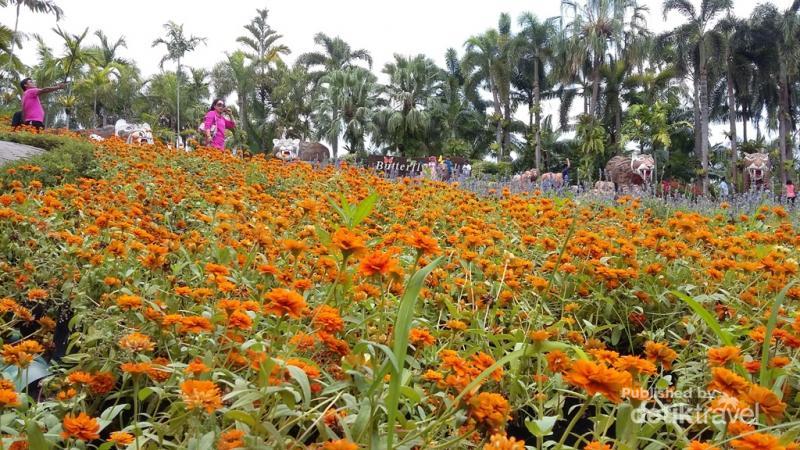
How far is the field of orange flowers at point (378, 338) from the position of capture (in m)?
0.86

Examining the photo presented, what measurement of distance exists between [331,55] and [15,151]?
2888 centimetres

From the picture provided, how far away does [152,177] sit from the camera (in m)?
3.67

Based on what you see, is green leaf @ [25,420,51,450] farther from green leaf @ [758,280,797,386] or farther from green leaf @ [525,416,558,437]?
green leaf @ [758,280,797,386]

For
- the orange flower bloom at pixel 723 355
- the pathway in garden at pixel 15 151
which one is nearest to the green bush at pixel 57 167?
the pathway in garden at pixel 15 151

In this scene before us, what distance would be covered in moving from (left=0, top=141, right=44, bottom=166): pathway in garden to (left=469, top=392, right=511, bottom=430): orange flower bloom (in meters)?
4.74

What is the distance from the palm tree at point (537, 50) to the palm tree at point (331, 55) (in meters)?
8.60

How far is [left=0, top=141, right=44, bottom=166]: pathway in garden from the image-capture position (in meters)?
4.58

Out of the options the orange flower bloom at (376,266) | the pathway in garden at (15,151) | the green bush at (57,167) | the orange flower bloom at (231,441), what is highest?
the pathway in garden at (15,151)

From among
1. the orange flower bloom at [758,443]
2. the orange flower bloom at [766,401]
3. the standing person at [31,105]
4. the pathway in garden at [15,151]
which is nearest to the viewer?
the orange flower bloom at [758,443]

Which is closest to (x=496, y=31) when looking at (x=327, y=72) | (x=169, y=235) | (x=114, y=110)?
(x=327, y=72)

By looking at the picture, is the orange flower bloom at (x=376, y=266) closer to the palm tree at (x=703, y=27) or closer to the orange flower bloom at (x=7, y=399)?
the orange flower bloom at (x=7, y=399)

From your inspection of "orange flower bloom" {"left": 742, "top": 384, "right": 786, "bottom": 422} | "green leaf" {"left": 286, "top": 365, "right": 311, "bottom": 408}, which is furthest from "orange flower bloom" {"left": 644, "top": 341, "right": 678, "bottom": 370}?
"green leaf" {"left": 286, "top": 365, "right": 311, "bottom": 408}

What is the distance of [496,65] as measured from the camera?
98.7 feet

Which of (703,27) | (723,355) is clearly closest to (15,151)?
(723,355)
